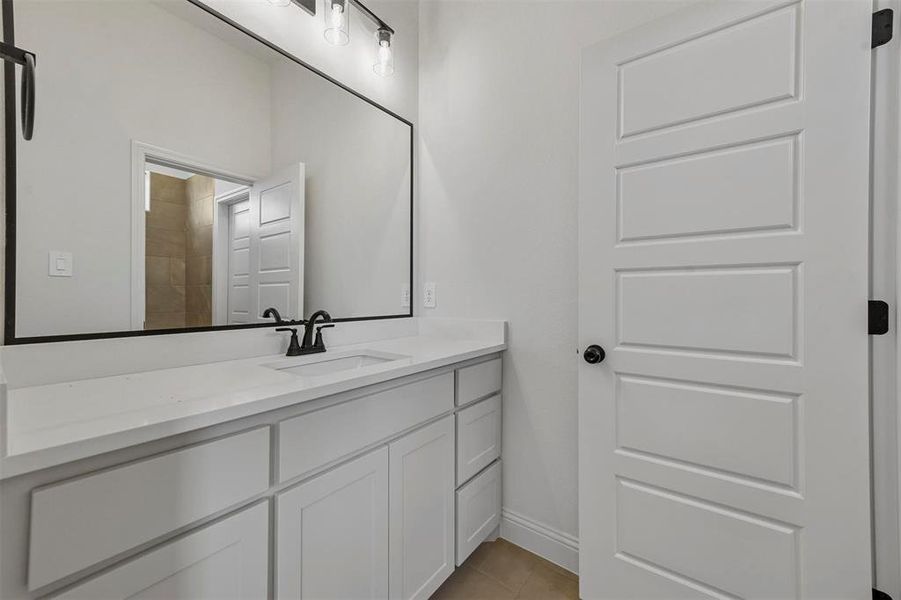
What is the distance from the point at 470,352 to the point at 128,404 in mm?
1041

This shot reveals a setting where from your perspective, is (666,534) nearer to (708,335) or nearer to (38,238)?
(708,335)

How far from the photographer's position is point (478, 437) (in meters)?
1.59

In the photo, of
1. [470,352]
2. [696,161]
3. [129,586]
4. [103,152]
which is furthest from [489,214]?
[129,586]

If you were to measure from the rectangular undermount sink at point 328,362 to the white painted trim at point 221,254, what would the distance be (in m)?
0.25

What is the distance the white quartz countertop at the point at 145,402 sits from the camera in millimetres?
599

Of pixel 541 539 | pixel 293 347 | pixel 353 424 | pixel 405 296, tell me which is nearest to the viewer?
pixel 353 424

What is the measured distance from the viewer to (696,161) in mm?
1155

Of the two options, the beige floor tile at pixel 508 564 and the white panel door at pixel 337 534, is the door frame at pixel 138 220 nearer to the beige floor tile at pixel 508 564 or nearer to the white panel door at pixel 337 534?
the white panel door at pixel 337 534

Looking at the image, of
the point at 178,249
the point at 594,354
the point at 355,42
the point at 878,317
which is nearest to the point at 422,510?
the point at 594,354

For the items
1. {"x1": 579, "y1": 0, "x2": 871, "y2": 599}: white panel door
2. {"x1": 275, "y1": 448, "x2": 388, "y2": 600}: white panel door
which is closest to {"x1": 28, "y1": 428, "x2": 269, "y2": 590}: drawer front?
{"x1": 275, "y1": 448, "x2": 388, "y2": 600}: white panel door

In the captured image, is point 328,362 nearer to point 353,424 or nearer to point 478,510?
point 353,424

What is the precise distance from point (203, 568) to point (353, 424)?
421 millimetres

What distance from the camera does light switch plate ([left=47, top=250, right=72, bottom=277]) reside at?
3.12ft

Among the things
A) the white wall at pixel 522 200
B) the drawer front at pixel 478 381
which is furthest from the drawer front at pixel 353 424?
the white wall at pixel 522 200
